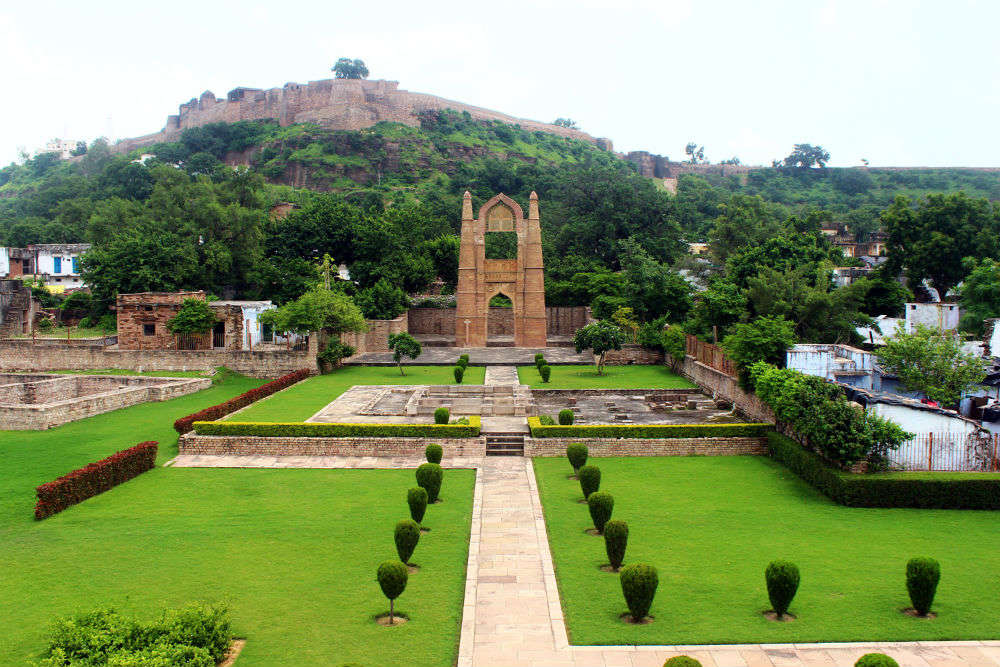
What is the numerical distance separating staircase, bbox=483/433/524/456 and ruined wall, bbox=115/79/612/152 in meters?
84.0

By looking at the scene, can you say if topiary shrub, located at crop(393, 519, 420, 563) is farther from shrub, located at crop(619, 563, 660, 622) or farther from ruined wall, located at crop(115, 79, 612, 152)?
ruined wall, located at crop(115, 79, 612, 152)

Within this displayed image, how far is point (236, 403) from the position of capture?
25.6 m

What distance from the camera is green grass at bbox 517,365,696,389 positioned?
30.8 meters

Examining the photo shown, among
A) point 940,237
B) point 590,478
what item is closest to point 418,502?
point 590,478

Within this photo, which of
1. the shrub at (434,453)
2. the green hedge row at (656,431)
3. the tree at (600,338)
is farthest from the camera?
the tree at (600,338)

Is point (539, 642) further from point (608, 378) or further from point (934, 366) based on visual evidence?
point (608, 378)

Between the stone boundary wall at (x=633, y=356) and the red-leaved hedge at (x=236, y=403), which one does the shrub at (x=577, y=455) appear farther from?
the stone boundary wall at (x=633, y=356)

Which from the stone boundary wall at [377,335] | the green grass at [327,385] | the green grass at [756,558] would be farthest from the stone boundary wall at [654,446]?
the stone boundary wall at [377,335]

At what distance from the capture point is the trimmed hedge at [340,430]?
21359mm

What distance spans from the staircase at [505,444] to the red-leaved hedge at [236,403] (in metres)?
8.17

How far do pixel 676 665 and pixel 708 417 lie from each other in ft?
57.8

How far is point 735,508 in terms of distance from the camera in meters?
16.0

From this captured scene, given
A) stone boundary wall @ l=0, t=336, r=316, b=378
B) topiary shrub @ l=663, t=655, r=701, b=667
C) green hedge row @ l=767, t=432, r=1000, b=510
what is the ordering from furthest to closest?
1. stone boundary wall @ l=0, t=336, r=316, b=378
2. green hedge row @ l=767, t=432, r=1000, b=510
3. topiary shrub @ l=663, t=655, r=701, b=667

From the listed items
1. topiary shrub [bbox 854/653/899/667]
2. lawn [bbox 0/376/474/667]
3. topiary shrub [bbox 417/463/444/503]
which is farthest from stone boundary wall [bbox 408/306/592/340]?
topiary shrub [bbox 854/653/899/667]
